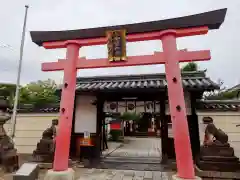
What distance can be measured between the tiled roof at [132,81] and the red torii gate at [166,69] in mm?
2832

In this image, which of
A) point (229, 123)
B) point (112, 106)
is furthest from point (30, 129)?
point (229, 123)

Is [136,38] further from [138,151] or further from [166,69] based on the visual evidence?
[138,151]

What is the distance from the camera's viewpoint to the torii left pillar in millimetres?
5763

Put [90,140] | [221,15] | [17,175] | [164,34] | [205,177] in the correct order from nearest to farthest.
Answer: [17,175], [221,15], [164,34], [205,177], [90,140]

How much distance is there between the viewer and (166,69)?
589 centimetres

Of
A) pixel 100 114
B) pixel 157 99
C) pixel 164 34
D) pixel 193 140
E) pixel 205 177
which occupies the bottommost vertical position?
pixel 205 177

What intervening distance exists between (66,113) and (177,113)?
3.53 meters

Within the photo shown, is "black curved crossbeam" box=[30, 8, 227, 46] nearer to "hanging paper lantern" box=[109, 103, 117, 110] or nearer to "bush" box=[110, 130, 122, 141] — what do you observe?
"hanging paper lantern" box=[109, 103, 117, 110]

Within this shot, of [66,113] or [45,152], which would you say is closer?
[66,113]

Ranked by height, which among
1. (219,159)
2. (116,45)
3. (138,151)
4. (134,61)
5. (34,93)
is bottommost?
(138,151)

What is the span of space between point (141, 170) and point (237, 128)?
4952mm

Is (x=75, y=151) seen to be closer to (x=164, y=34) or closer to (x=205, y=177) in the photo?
(x=205, y=177)

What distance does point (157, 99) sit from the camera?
9766 millimetres

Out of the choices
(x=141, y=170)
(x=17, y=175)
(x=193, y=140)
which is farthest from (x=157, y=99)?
(x=17, y=175)
